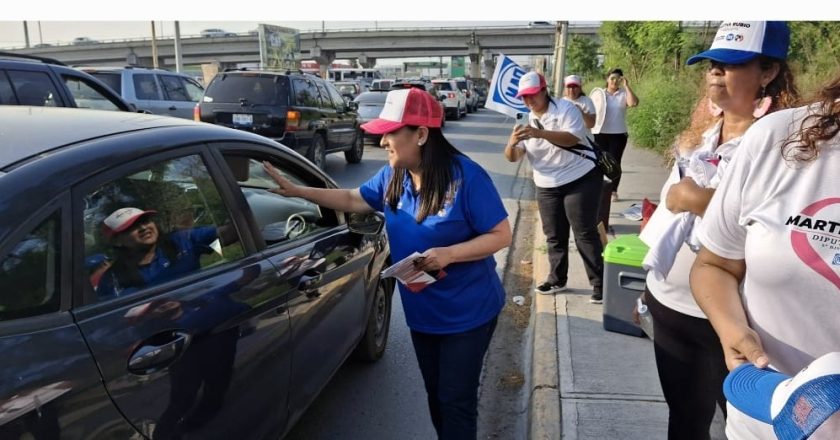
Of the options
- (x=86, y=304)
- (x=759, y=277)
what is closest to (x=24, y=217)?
(x=86, y=304)

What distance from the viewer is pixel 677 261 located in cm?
217

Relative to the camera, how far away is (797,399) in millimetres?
1021

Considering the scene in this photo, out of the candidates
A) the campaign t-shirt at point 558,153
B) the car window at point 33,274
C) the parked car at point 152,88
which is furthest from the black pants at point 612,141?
the parked car at point 152,88

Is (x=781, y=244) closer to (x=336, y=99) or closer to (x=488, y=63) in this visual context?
(x=336, y=99)

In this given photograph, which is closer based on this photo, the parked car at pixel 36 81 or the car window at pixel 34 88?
the parked car at pixel 36 81

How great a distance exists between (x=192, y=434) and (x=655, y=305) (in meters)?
1.64

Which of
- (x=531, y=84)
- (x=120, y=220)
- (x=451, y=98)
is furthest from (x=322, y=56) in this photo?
(x=120, y=220)

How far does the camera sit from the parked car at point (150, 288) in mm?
1562

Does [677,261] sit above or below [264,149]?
below

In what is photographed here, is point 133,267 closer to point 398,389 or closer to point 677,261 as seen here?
point 677,261

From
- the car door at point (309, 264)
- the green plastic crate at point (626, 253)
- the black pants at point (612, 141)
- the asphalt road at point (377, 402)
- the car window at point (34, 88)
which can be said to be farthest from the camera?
the black pants at point (612, 141)

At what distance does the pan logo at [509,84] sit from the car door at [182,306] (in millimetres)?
2953

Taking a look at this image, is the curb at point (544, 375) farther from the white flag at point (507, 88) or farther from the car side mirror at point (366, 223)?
the white flag at point (507, 88)

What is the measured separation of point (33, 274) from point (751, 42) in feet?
7.16
